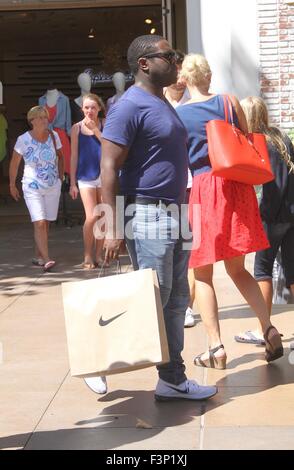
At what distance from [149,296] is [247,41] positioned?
6.05m

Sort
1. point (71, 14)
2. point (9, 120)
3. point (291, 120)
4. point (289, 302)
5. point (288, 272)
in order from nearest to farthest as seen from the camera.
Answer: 1. point (288, 272)
2. point (289, 302)
3. point (291, 120)
4. point (71, 14)
5. point (9, 120)

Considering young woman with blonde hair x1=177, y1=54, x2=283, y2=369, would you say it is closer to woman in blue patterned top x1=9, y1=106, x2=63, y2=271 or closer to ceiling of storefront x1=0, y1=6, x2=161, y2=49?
woman in blue patterned top x1=9, y1=106, x2=63, y2=271

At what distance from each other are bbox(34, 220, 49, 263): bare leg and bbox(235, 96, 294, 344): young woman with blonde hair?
3.93 m

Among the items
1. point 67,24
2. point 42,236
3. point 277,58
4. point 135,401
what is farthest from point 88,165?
point 67,24

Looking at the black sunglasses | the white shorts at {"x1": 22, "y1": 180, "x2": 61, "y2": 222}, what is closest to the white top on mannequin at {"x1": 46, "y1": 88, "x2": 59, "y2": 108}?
the white shorts at {"x1": 22, "y1": 180, "x2": 61, "y2": 222}

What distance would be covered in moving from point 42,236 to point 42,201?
38 cm

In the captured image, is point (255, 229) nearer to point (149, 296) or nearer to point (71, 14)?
point (149, 296)

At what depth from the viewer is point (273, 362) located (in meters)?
6.23

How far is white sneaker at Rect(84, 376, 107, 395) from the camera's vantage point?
549cm

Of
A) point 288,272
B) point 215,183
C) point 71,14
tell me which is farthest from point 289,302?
point 71,14

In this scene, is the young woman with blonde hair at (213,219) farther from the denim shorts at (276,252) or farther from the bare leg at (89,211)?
the bare leg at (89,211)

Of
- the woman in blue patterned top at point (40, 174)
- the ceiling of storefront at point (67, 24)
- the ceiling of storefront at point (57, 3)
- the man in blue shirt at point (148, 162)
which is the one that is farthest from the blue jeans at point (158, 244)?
the ceiling of storefront at point (67, 24)

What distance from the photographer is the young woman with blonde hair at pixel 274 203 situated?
6.41 metres
